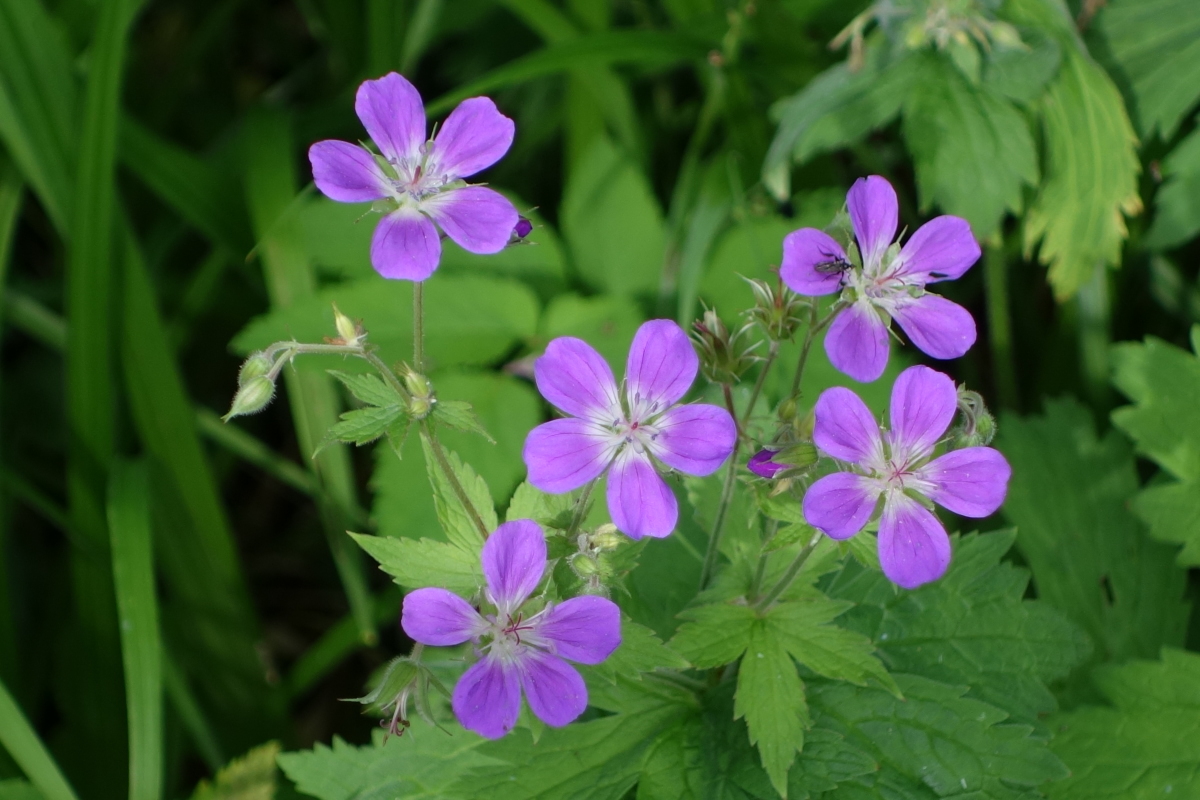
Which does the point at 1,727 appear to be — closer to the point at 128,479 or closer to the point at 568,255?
the point at 128,479

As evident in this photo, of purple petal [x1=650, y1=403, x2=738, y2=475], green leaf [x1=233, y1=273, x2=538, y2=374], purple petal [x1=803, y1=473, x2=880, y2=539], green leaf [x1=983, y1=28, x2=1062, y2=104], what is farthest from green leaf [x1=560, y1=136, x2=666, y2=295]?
purple petal [x1=803, y1=473, x2=880, y2=539]

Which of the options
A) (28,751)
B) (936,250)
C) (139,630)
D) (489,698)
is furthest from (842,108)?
(28,751)

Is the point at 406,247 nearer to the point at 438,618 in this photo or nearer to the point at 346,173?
the point at 346,173

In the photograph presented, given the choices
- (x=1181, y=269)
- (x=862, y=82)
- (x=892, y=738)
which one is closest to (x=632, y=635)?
(x=892, y=738)

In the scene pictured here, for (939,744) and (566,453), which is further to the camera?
(939,744)

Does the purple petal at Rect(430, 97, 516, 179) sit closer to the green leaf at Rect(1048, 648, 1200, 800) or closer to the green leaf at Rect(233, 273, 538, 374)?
the green leaf at Rect(233, 273, 538, 374)
